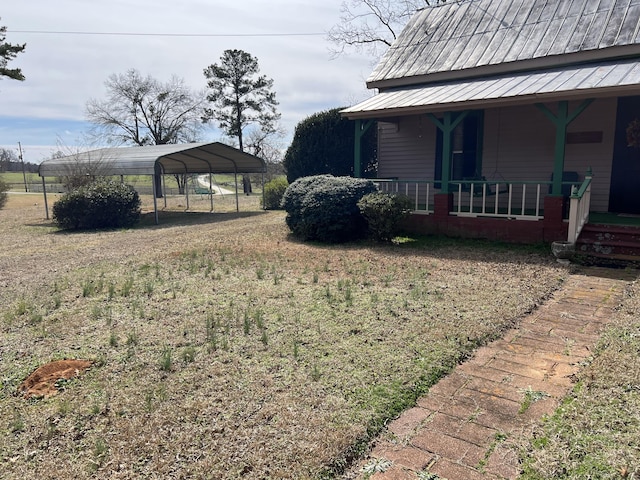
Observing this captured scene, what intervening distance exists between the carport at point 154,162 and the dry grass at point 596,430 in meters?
14.1

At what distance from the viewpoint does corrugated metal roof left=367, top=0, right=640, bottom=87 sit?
1014cm

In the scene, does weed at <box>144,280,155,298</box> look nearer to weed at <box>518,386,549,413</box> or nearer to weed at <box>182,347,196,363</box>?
weed at <box>182,347,196,363</box>

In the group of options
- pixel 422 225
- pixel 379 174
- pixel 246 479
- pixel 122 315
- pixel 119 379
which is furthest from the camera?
pixel 379 174

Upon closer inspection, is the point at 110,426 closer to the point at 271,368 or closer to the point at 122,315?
the point at 271,368

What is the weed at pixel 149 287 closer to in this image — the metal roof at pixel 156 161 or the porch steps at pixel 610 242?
the porch steps at pixel 610 242

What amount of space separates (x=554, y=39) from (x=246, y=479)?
12.2 metres

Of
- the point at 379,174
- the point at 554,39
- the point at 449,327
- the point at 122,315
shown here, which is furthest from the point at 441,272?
the point at 554,39

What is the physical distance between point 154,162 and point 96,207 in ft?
7.99

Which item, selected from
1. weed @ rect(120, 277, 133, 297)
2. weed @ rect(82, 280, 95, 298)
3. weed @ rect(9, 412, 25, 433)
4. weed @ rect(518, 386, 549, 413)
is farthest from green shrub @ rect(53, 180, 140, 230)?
weed @ rect(518, 386, 549, 413)

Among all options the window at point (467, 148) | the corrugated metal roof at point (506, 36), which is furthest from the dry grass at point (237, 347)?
the corrugated metal roof at point (506, 36)

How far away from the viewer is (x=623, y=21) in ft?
33.1

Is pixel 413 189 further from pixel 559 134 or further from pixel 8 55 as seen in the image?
pixel 8 55

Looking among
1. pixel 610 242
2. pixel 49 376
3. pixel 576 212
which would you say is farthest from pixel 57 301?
pixel 610 242

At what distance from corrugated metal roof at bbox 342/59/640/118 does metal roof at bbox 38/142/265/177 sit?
8.19 m
